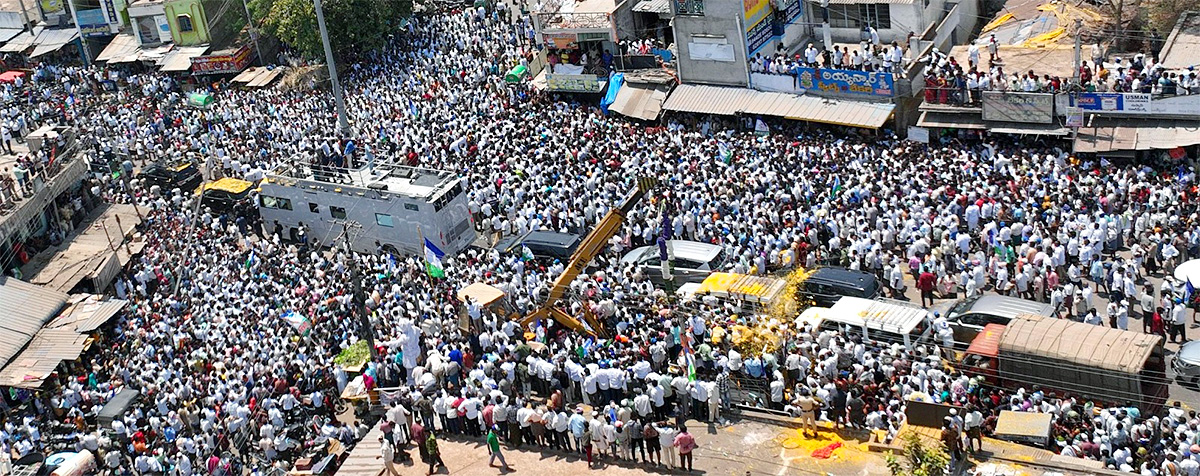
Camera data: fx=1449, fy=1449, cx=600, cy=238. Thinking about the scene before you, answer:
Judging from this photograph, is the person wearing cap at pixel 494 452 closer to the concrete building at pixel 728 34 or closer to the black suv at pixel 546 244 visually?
the black suv at pixel 546 244

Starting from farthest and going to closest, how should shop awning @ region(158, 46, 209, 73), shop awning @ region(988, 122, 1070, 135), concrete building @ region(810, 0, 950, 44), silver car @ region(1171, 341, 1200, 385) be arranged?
shop awning @ region(158, 46, 209, 73) → concrete building @ region(810, 0, 950, 44) → shop awning @ region(988, 122, 1070, 135) → silver car @ region(1171, 341, 1200, 385)

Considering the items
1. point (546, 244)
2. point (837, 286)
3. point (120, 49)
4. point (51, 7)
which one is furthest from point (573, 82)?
point (51, 7)

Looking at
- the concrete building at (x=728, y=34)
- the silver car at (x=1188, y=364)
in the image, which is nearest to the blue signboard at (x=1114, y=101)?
the concrete building at (x=728, y=34)

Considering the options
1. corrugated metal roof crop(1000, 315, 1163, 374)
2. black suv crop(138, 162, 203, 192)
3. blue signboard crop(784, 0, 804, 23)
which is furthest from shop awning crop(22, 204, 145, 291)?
corrugated metal roof crop(1000, 315, 1163, 374)

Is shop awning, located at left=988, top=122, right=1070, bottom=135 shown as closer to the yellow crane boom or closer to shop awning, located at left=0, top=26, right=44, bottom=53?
the yellow crane boom

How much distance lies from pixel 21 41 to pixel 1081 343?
163 ft

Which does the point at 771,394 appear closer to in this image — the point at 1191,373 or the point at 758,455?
the point at 758,455

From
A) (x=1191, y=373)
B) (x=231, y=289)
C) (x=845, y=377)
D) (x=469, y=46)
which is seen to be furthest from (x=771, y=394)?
(x=469, y=46)

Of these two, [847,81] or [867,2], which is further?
[867,2]

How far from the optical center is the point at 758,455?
28297mm

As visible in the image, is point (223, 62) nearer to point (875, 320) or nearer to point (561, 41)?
point (561, 41)

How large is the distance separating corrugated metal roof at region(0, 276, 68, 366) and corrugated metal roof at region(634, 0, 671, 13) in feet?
66.7

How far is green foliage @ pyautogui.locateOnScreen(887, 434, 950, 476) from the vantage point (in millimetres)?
24688

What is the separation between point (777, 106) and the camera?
4394cm
